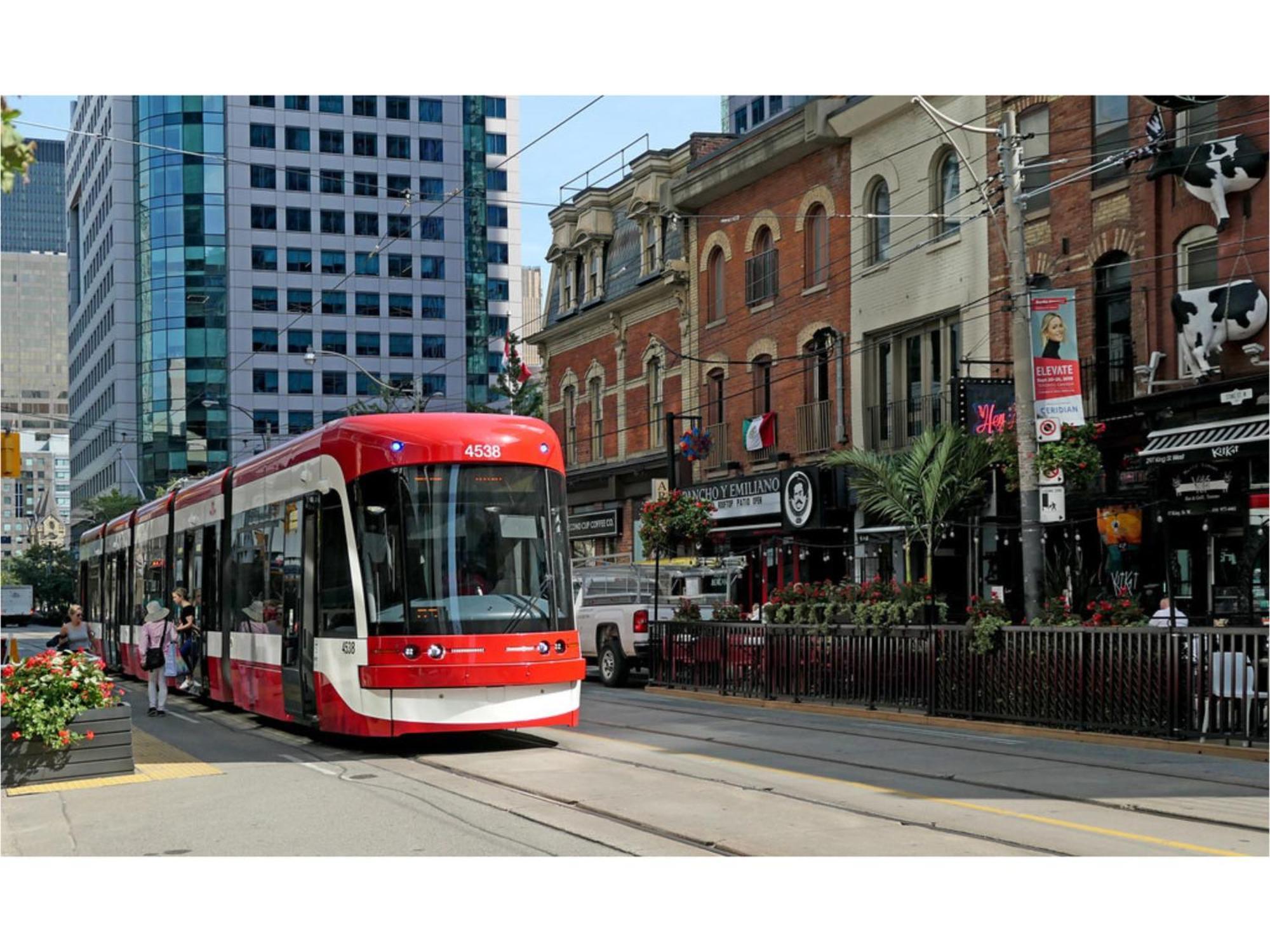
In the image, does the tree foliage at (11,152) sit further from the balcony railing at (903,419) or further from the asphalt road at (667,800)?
the balcony railing at (903,419)

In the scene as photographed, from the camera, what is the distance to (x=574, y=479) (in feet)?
147

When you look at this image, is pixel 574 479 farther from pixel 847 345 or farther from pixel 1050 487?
pixel 1050 487

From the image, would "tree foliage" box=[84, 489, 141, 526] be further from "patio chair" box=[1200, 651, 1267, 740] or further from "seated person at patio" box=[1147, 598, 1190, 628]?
"patio chair" box=[1200, 651, 1267, 740]

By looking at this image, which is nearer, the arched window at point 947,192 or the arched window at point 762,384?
the arched window at point 947,192

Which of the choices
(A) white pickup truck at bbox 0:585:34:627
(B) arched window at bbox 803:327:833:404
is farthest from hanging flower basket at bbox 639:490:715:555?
(A) white pickup truck at bbox 0:585:34:627

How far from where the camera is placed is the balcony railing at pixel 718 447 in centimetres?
3679

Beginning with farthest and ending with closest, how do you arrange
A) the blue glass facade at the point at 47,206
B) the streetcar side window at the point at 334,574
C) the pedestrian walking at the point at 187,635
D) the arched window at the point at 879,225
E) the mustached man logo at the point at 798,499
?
1. the blue glass facade at the point at 47,206
2. the mustached man logo at the point at 798,499
3. the arched window at the point at 879,225
4. the pedestrian walking at the point at 187,635
5. the streetcar side window at the point at 334,574

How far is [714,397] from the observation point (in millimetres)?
37406

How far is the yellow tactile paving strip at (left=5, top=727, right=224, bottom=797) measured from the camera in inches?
501

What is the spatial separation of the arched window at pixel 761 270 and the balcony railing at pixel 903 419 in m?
5.03

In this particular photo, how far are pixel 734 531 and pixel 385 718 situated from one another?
21393mm

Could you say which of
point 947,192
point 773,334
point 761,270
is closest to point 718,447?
point 773,334

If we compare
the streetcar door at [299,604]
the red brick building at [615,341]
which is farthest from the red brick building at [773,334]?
the streetcar door at [299,604]

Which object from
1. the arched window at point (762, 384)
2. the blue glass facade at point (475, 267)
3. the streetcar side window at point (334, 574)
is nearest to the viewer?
the streetcar side window at point (334, 574)
